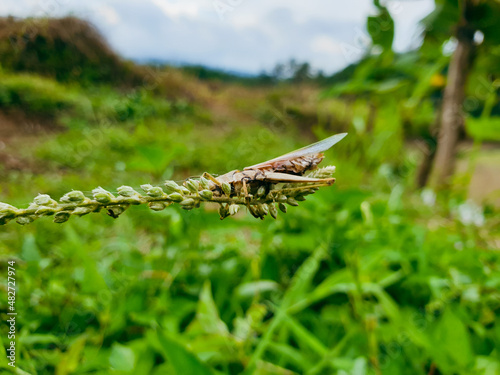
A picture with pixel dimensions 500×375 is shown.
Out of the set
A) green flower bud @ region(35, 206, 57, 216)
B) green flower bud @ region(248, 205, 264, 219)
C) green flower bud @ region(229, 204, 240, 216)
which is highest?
green flower bud @ region(35, 206, 57, 216)

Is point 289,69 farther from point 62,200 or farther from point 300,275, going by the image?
point 62,200

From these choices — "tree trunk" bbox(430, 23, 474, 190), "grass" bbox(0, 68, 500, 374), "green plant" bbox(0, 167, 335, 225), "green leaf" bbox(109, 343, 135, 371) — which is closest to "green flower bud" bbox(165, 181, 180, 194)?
"green plant" bbox(0, 167, 335, 225)

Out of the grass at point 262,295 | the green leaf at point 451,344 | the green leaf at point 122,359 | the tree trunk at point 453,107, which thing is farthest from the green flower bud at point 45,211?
the tree trunk at point 453,107

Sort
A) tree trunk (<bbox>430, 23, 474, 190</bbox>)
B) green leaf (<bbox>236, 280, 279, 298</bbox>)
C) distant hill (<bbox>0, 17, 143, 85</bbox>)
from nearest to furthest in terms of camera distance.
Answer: green leaf (<bbox>236, 280, 279, 298</bbox>) → distant hill (<bbox>0, 17, 143, 85</bbox>) → tree trunk (<bbox>430, 23, 474, 190</bbox>)

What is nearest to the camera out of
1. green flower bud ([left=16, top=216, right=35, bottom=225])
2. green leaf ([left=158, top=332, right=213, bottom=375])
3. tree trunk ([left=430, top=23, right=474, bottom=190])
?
green flower bud ([left=16, top=216, right=35, bottom=225])

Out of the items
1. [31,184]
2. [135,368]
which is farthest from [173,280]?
[31,184]

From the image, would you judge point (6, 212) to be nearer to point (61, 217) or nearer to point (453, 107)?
point (61, 217)

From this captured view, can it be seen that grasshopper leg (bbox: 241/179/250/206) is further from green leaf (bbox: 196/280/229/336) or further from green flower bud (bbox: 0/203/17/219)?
green leaf (bbox: 196/280/229/336)

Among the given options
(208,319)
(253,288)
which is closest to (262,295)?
(253,288)
